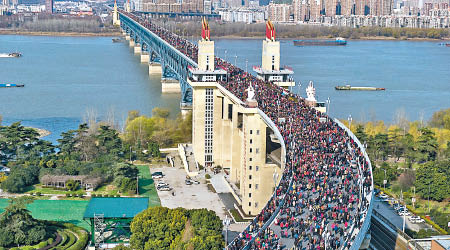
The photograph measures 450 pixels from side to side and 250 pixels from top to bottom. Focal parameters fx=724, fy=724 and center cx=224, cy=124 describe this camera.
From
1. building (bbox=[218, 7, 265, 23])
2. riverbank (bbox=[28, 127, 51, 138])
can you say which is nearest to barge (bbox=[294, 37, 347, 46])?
building (bbox=[218, 7, 265, 23])

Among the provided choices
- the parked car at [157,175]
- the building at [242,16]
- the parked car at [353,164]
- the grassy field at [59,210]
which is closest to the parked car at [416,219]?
the parked car at [353,164]

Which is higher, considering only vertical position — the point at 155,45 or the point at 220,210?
the point at 155,45

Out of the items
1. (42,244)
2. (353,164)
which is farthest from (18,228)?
(353,164)

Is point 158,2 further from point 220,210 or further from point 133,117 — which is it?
point 220,210

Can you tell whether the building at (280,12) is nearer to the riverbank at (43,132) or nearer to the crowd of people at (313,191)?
the riverbank at (43,132)

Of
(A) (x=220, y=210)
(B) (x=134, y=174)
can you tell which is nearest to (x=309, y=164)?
(A) (x=220, y=210)

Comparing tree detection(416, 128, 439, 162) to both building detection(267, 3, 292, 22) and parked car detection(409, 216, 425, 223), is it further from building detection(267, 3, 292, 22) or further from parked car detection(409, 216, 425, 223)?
building detection(267, 3, 292, 22)
